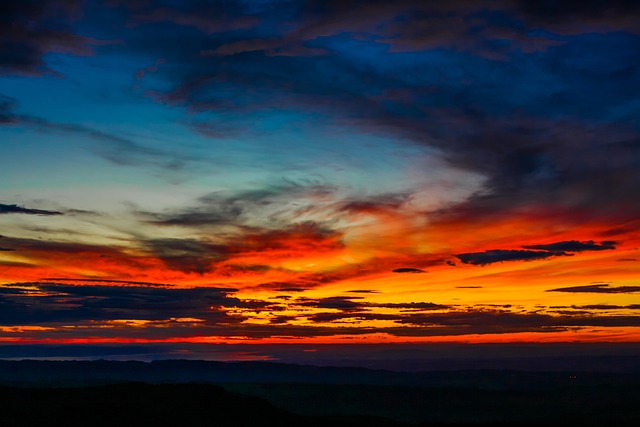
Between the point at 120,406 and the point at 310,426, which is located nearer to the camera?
the point at 120,406

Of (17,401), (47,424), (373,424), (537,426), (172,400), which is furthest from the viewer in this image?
(537,426)

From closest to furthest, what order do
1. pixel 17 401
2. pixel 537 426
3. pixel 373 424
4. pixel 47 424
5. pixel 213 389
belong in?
pixel 47 424 < pixel 17 401 < pixel 213 389 < pixel 373 424 < pixel 537 426

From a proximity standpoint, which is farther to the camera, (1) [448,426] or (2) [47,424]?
(1) [448,426]

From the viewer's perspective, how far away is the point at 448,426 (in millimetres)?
170750

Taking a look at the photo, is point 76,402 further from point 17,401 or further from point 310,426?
point 310,426

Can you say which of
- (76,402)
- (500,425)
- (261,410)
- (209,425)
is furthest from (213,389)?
(500,425)

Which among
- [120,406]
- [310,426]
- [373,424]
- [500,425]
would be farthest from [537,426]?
[120,406]

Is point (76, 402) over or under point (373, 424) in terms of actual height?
over

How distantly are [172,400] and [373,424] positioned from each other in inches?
2078

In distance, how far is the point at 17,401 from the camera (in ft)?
396

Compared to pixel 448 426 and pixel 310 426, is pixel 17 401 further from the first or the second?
pixel 448 426

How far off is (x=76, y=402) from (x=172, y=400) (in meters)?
21.2

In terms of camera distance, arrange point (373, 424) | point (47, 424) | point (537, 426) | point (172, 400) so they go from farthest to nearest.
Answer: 1. point (537, 426)
2. point (373, 424)
3. point (172, 400)
4. point (47, 424)

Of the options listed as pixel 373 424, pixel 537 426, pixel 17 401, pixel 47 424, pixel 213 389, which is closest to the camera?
pixel 47 424
